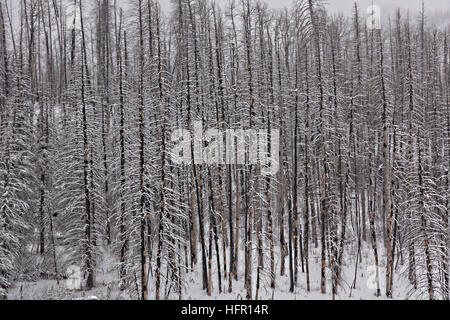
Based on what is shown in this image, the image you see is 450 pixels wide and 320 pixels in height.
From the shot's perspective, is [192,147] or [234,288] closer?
[192,147]

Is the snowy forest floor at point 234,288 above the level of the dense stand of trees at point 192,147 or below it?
below

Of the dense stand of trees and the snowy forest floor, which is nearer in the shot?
the dense stand of trees

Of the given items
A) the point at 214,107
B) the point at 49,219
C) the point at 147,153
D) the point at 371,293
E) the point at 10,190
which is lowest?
the point at 371,293

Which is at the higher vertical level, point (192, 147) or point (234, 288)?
point (192, 147)

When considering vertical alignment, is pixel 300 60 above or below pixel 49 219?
above

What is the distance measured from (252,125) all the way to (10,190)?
1578 cm

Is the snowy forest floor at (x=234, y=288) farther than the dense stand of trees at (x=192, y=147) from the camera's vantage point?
Yes

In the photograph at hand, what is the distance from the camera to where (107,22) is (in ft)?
113

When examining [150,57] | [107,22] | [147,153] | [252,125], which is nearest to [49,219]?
[147,153]

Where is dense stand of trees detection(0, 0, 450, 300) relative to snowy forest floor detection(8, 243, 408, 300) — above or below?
above
